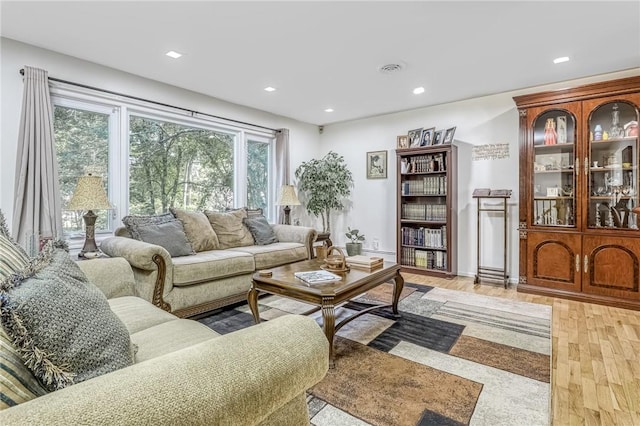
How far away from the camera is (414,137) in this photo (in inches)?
183

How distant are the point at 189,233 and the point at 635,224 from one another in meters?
4.38

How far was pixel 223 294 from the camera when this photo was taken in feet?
10.2

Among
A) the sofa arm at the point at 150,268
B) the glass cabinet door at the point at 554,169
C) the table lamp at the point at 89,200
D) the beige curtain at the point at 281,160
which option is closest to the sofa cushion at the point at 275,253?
the sofa arm at the point at 150,268

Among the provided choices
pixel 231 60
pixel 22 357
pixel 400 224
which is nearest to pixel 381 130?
pixel 400 224

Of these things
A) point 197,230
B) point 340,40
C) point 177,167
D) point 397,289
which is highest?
point 340,40

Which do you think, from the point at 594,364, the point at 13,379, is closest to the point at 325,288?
the point at 13,379

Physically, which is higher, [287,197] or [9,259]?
[287,197]

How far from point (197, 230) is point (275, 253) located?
2.80 ft

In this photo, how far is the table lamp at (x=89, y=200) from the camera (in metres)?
2.71

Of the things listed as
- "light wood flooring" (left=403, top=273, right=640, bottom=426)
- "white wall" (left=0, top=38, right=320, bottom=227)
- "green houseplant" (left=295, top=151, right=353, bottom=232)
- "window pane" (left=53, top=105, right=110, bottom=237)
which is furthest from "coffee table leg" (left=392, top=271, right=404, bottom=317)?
"white wall" (left=0, top=38, right=320, bottom=227)

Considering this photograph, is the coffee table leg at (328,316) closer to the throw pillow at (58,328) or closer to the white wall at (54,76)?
the throw pillow at (58,328)

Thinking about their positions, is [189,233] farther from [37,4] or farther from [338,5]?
[338,5]

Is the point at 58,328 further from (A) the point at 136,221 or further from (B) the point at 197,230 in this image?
(B) the point at 197,230

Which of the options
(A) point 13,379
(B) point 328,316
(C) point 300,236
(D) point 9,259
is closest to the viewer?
(A) point 13,379
